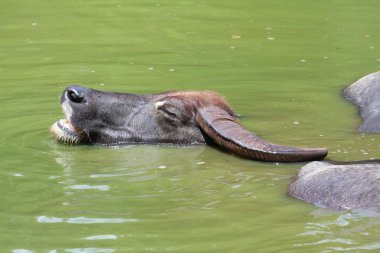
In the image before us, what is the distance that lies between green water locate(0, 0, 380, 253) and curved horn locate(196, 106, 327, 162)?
0.38 feet

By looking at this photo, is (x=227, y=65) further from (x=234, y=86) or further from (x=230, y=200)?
(x=230, y=200)

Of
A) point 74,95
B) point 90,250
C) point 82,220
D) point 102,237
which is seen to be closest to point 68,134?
point 74,95

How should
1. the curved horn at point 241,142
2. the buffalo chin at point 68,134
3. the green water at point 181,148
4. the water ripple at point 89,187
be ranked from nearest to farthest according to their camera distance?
the green water at point 181,148, the water ripple at point 89,187, the curved horn at point 241,142, the buffalo chin at point 68,134

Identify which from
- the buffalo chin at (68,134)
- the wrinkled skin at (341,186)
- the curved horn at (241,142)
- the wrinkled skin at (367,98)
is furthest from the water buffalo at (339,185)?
the buffalo chin at (68,134)

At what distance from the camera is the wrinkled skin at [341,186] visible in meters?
8.66

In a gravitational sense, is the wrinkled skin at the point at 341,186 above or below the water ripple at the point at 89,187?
above

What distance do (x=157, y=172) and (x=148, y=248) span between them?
2.41m

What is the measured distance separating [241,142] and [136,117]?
1.51 meters

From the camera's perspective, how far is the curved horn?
10.1 meters

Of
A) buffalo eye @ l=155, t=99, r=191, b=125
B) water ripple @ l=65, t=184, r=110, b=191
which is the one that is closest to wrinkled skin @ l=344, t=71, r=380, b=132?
buffalo eye @ l=155, t=99, r=191, b=125

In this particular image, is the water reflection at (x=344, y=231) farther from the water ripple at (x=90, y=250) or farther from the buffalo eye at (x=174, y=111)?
the buffalo eye at (x=174, y=111)

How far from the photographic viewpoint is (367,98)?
507 inches

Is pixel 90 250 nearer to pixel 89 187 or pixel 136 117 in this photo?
pixel 89 187

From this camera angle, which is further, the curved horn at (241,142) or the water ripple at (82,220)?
the curved horn at (241,142)
